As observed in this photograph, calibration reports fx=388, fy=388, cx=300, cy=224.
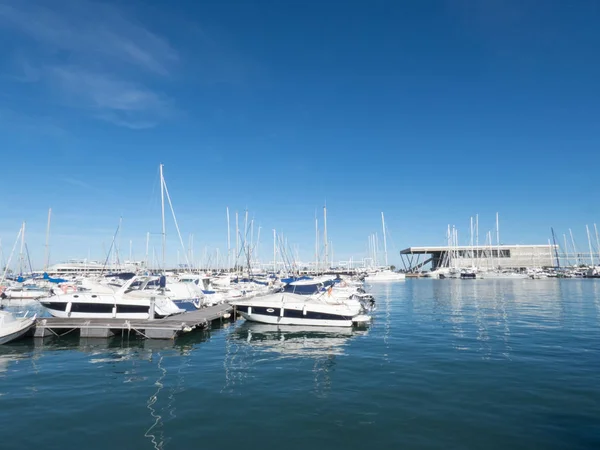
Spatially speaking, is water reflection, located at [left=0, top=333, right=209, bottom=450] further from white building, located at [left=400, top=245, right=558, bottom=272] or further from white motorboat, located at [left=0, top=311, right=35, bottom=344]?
white building, located at [left=400, top=245, right=558, bottom=272]

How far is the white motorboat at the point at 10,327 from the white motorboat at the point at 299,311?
48.6 feet

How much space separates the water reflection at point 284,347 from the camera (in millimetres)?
17734

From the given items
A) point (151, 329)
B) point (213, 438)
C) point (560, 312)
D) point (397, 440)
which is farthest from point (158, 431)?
point (560, 312)

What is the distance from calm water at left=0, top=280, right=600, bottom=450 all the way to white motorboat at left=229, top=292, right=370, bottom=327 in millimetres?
3725

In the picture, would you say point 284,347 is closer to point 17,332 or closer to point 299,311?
point 299,311

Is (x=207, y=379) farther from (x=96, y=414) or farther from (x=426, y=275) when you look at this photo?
(x=426, y=275)

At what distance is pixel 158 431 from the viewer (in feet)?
37.3

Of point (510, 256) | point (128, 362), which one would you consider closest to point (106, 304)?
point (128, 362)

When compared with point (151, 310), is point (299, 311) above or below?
below

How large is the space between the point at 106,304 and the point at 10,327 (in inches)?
283

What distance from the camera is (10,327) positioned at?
23875mm

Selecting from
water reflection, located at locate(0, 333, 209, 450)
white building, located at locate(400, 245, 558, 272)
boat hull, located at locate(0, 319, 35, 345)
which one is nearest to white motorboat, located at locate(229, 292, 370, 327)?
water reflection, located at locate(0, 333, 209, 450)

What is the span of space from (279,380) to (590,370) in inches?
559

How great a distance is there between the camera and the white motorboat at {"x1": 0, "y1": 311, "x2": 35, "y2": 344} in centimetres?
2350
